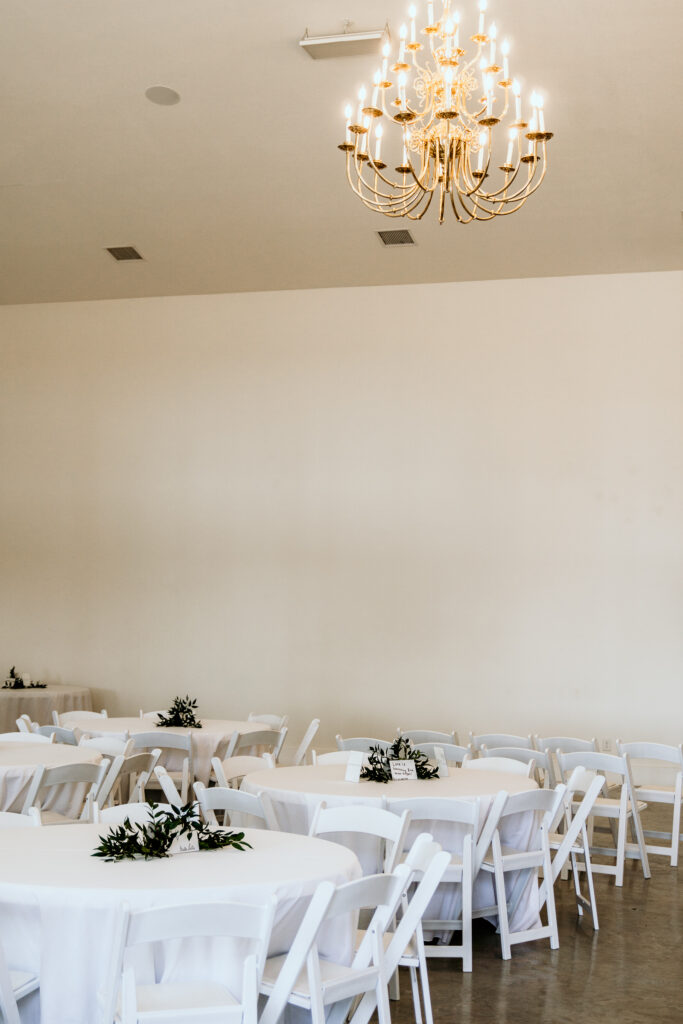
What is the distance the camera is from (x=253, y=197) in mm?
8914

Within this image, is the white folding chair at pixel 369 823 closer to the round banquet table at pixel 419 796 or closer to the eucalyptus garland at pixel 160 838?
the eucalyptus garland at pixel 160 838

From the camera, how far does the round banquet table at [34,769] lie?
539 cm

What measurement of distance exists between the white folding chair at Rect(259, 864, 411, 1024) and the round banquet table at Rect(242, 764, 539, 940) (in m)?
1.46

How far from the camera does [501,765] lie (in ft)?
20.2

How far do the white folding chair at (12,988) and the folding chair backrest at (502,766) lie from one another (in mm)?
3392

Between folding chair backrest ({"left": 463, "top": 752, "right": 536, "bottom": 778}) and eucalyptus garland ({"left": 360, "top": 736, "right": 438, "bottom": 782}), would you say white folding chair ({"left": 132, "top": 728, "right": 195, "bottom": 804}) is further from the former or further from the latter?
folding chair backrest ({"left": 463, "top": 752, "right": 536, "bottom": 778})

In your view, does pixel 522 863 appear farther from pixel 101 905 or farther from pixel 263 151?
pixel 263 151

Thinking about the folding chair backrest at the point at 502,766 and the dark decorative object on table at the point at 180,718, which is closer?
the folding chair backrest at the point at 502,766

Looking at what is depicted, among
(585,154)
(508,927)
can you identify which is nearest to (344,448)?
(585,154)

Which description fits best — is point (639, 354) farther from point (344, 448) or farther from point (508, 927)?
point (508, 927)

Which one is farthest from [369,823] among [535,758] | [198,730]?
[198,730]

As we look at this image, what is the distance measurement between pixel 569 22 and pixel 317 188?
2904mm

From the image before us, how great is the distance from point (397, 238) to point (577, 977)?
23.2 feet

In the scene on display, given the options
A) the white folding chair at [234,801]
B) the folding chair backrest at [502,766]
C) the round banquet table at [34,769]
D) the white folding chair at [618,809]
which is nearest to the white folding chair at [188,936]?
the white folding chair at [234,801]
